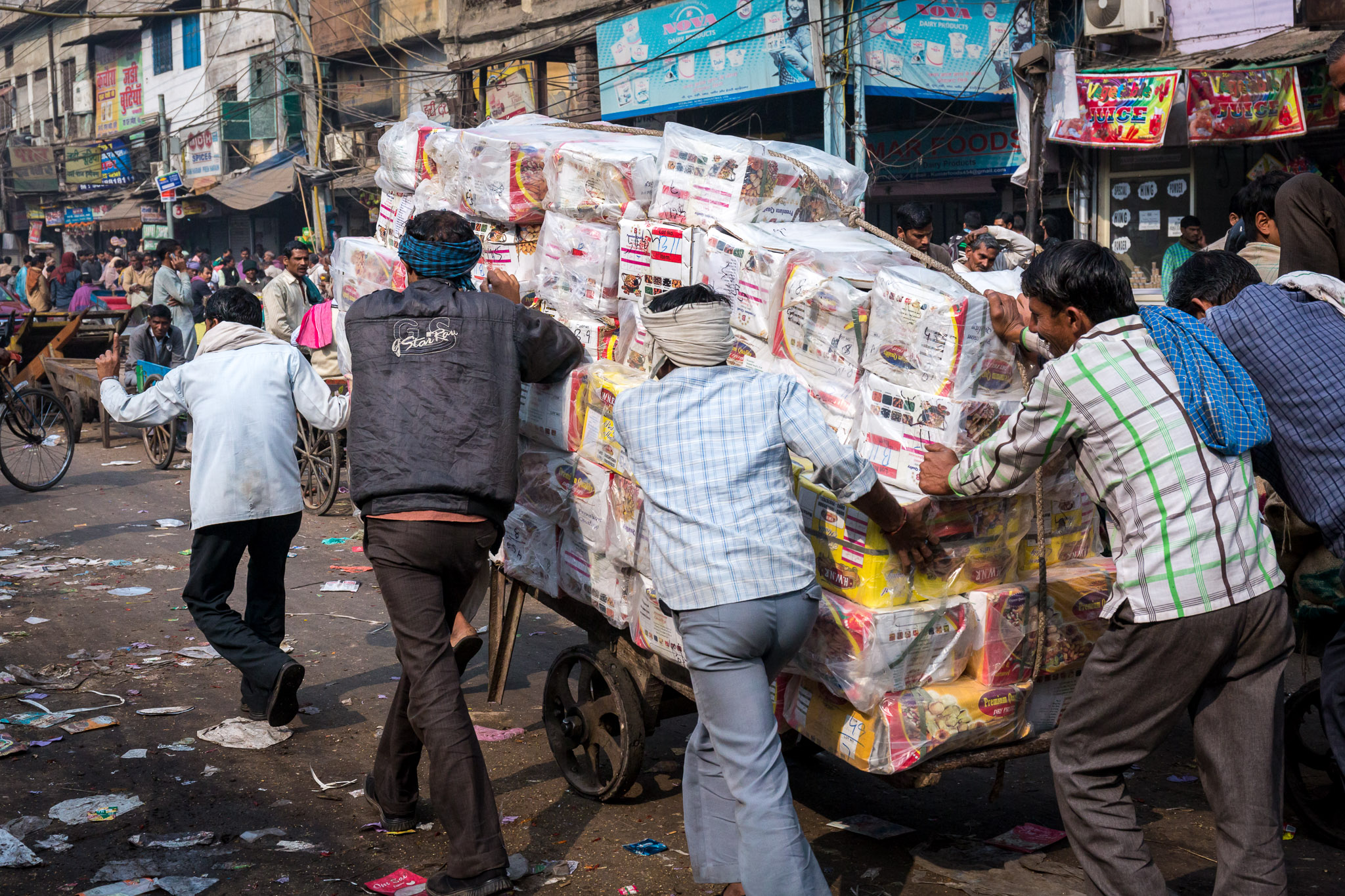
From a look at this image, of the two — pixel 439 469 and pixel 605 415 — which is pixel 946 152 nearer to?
pixel 605 415

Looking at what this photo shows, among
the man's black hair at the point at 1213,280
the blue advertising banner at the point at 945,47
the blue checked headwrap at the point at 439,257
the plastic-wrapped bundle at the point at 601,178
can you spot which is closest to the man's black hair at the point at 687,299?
the blue checked headwrap at the point at 439,257

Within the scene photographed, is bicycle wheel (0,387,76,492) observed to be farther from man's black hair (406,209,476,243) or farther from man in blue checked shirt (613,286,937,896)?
man in blue checked shirt (613,286,937,896)

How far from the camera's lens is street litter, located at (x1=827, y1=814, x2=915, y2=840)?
363 cm

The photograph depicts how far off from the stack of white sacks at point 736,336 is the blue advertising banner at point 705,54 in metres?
9.66

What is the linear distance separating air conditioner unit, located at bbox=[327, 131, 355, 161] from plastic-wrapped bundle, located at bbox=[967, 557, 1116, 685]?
24551 millimetres

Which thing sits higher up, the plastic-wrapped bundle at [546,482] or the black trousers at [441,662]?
the plastic-wrapped bundle at [546,482]

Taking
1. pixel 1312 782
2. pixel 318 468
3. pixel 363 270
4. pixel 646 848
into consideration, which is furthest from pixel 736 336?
pixel 318 468

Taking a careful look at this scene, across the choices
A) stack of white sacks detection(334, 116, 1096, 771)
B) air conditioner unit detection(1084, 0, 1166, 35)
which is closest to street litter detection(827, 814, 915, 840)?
stack of white sacks detection(334, 116, 1096, 771)

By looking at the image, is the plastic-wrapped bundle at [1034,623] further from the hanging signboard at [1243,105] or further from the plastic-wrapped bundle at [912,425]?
the hanging signboard at [1243,105]

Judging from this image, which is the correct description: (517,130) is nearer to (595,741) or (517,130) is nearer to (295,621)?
(595,741)

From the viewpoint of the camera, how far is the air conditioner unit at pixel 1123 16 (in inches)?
452

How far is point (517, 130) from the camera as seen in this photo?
14.9 feet

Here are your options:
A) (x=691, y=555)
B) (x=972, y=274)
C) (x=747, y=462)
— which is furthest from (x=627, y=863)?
(x=972, y=274)

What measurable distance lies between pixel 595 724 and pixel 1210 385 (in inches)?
86.4
